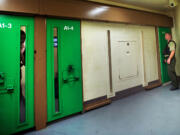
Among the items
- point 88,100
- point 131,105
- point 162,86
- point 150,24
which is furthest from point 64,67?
point 162,86

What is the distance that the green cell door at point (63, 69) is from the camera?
87.4 inches

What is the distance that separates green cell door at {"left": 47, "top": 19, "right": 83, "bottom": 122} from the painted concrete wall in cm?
24

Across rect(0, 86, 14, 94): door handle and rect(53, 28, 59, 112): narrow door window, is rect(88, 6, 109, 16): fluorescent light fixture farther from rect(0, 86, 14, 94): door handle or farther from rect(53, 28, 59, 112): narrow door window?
rect(0, 86, 14, 94): door handle

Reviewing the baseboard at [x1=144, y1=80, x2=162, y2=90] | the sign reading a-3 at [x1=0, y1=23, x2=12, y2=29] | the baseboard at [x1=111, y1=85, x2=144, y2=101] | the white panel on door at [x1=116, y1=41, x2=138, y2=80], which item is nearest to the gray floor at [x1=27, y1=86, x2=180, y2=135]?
the baseboard at [x1=111, y1=85, x2=144, y2=101]

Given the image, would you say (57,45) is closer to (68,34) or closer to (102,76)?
(68,34)

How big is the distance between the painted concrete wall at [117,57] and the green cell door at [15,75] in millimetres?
1142

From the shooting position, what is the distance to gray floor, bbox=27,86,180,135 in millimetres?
1905

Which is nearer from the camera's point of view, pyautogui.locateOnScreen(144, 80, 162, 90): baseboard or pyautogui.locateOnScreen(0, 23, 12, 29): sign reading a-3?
pyautogui.locateOnScreen(0, 23, 12, 29): sign reading a-3

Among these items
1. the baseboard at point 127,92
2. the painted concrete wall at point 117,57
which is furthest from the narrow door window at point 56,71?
the baseboard at point 127,92

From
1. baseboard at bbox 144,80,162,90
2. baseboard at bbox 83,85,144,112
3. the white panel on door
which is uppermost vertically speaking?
the white panel on door

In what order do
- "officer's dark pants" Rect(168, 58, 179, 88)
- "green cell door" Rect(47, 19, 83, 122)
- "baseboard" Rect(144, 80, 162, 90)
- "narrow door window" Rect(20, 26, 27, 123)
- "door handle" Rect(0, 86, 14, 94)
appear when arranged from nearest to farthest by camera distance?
"door handle" Rect(0, 86, 14, 94), "narrow door window" Rect(20, 26, 27, 123), "green cell door" Rect(47, 19, 83, 122), "officer's dark pants" Rect(168, 58, 179, 88), "baseboard" Rect(144, 80, 162, 90)

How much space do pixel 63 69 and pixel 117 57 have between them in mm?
1700

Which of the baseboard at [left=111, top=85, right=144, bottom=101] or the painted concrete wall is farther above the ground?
the painted concrete wall

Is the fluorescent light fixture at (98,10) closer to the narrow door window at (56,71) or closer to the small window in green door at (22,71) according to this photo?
the narrow door window at (56,71)
